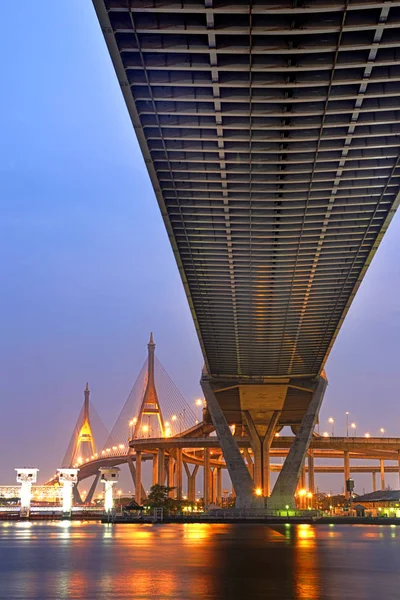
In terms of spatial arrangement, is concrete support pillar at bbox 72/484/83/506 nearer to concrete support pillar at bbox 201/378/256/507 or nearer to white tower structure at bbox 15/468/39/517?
white tower structure at bbox 15/468/39/517

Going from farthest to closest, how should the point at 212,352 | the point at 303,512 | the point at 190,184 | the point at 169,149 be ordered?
the point at 303,512 → the point at 212,352 → the point at 190,184 → the point at 169,149

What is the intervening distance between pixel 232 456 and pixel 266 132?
4902cm

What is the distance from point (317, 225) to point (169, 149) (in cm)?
1181

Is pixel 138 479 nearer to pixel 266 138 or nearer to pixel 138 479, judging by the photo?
pixel 138 479

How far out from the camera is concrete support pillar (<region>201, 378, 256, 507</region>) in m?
75.4

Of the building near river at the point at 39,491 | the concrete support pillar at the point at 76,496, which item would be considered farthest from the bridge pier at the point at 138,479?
the concrete support pillar at the point at 76,496

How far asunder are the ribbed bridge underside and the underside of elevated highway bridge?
5 cm

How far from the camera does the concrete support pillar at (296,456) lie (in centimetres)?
7488

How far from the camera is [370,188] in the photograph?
36531 millimetres

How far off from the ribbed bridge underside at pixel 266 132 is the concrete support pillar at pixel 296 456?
23988 millimetres

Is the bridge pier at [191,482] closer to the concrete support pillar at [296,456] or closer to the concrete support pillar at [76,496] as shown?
the concrete support pillar at [76,496]

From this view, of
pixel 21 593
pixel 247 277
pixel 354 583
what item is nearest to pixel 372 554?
pixel 354 583

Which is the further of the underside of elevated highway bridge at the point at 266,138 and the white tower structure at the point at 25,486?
the white tower structure at the point at 25,486

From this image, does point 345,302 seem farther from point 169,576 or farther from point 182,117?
point 169,576
